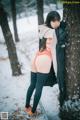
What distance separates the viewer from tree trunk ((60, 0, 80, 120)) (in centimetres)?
520

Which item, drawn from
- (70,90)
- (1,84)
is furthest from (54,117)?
(1,84)

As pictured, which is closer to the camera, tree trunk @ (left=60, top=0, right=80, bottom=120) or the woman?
tree trunk @ (left=60, top=0, right=80, bottom=120)

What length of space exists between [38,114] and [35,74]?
97cm

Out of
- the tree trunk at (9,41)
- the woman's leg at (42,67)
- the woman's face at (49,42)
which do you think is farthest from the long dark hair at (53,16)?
the tree trunk at (9,41)

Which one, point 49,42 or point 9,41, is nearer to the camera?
point 49,42

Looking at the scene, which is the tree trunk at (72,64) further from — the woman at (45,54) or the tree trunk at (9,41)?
the tree trunk at (9,41)

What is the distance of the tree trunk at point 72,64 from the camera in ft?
17.0

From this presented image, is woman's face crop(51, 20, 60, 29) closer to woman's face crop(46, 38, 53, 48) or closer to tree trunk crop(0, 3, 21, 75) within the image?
woman's face crop(46, 38, 53, 48)

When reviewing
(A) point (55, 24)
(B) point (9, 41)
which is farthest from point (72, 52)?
(B) point (9, 41)

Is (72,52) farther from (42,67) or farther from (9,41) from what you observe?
(9,41)

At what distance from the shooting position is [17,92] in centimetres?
827

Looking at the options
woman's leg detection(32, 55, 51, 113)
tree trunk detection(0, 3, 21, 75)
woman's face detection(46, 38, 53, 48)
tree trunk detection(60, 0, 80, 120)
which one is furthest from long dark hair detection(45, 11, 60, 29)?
tree trunk detection(0, 3, 21, 75)

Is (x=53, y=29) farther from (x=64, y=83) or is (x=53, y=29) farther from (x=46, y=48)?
(x=64, y=83)

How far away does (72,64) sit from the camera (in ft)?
18.0
